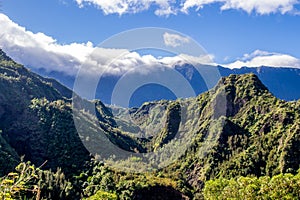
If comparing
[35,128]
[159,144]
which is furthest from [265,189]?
[159,144]

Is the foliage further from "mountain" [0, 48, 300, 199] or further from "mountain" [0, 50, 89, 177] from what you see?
"mountain" [0, 50, 89, 177]

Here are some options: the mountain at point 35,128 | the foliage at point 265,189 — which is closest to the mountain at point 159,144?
the mountain at point 35,128

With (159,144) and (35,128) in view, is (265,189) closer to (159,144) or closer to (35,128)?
(35,128)

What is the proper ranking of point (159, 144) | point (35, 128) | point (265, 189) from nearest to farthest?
1. point (265, 189)
2. point (35, 128)
3. point (159, 144)

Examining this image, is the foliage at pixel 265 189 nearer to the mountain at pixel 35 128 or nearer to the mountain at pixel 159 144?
the mountain at pixel 159 144

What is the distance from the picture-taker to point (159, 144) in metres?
134

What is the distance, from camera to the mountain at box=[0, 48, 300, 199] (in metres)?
72.9

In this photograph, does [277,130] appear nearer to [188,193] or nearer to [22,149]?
[188,193]

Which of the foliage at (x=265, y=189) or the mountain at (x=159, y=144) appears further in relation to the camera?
the mountain at (x=159, y=144)

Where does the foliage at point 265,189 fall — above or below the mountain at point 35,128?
above

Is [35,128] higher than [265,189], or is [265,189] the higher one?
[265,189]

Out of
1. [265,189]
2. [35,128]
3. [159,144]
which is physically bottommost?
[35,128]

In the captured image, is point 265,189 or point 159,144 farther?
point 159,144

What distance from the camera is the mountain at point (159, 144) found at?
239ft
